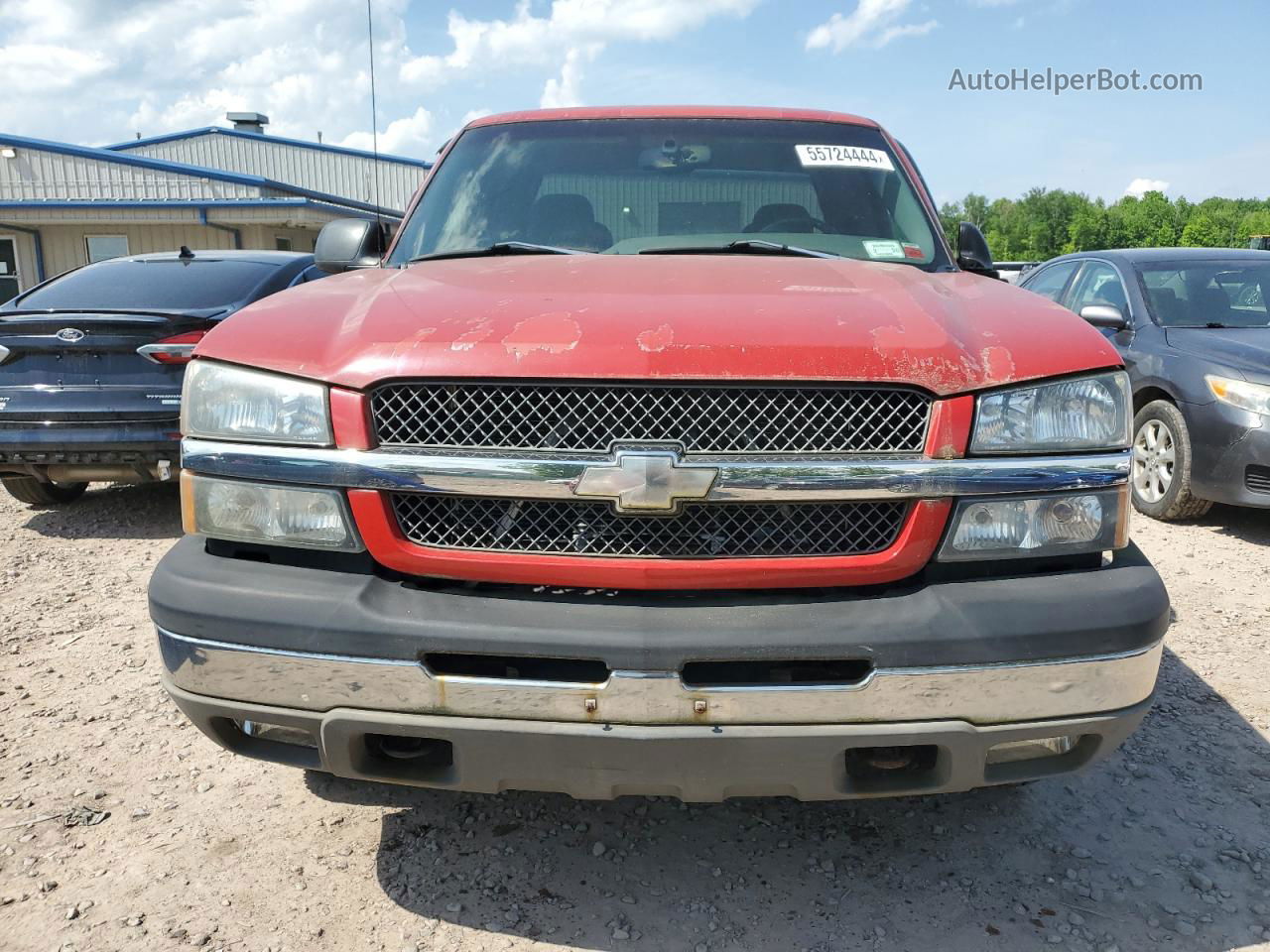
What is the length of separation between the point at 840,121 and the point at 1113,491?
2041 mm

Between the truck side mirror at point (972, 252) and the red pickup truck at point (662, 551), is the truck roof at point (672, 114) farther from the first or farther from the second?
the red pickup truck at point (662, 551)

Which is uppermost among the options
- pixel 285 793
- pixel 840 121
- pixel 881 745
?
pixel 840 121

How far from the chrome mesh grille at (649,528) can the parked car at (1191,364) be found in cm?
346

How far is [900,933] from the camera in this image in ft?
7.15

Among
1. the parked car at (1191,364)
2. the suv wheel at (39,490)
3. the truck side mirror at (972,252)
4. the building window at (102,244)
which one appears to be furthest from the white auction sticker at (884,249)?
the building window at (102,244)

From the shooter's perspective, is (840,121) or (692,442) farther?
(840,121)

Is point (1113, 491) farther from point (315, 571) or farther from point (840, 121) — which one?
point (840, 121)

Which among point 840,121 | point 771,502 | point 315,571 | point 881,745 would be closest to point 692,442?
point 771,502

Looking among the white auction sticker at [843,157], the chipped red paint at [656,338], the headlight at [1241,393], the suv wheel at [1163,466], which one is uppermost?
the white auction sticker at [843,157]

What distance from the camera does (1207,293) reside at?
6.26 m

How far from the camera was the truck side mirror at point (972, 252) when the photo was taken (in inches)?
129

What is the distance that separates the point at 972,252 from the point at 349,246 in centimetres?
219

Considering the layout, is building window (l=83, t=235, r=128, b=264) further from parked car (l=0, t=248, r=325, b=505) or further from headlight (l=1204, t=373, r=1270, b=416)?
headlight (l=1204, t=373, r=1270, b=416)

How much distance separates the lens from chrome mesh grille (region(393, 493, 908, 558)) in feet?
6.28
